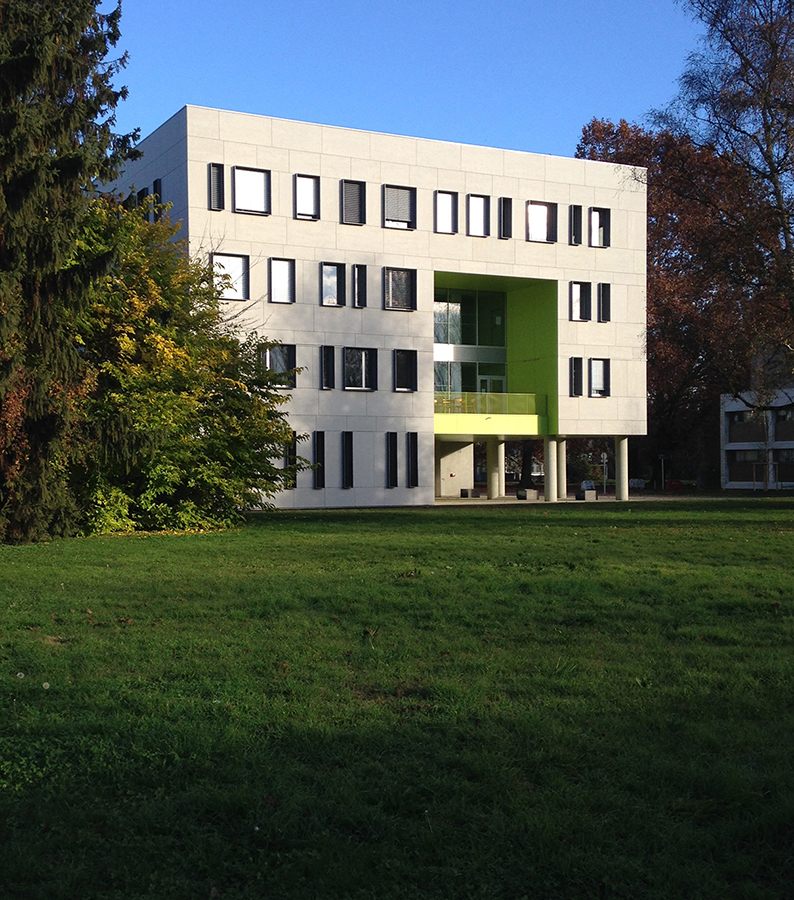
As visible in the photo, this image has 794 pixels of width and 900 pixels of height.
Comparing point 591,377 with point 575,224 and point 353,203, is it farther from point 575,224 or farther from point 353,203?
point 353,203

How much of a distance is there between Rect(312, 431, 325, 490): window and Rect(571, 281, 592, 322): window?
44.0 feet

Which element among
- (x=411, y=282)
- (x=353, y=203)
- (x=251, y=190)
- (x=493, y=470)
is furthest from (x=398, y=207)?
(x=493, y=470)

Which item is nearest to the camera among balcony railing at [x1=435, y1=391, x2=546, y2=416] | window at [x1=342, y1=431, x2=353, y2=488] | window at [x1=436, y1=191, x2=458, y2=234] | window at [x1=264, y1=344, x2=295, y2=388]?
window at [x1=264, y1=344, x2=295, y2=388]

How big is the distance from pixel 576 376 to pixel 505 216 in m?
7.93

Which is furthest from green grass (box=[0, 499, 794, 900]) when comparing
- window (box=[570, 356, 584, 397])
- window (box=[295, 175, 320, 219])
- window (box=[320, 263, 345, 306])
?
window (box=[570, 356, 584, 397])

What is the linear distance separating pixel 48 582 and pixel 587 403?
35737 mm

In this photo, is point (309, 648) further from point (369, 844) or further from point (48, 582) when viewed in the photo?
point (48, 582)

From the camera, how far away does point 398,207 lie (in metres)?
42.9

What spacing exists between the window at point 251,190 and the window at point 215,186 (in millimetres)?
540

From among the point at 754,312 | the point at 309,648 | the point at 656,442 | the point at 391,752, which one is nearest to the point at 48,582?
the point at 309,648

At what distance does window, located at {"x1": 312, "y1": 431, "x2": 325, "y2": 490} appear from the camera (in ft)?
136

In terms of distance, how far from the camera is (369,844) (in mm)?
4711

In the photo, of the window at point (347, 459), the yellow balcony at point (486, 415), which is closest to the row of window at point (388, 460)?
the window at point (347, 459)

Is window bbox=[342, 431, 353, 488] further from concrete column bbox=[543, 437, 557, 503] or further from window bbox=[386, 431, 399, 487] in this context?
concrete column bbox=[543, 437, 557, 503]
